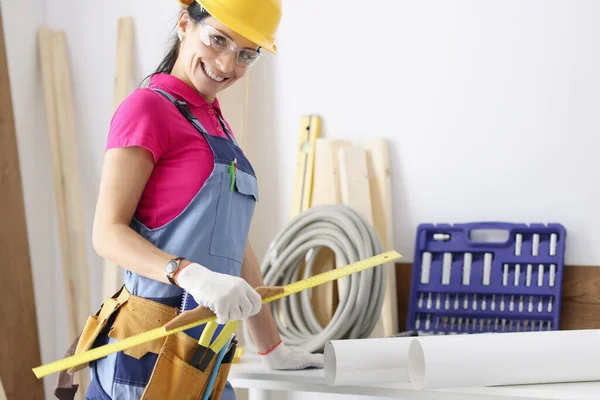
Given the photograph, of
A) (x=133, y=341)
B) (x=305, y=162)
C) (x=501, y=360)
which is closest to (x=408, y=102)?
(x=305, y=162)

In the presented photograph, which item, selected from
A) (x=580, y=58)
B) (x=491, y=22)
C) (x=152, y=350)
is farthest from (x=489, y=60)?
(x=152, y=350)

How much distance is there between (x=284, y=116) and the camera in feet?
10.7

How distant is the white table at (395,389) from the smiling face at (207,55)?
2.82 ft

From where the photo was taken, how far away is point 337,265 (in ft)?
9.27

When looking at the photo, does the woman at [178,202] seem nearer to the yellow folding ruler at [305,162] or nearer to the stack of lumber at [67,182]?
the yellow folding ruler at [305,162]

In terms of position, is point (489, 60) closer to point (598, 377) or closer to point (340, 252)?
point (340, 252)

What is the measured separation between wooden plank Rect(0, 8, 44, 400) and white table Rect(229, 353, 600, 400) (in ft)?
4.30

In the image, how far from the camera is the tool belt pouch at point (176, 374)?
165 centimetres

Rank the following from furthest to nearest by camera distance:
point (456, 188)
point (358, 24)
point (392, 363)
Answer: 1. point (358, 24)
2. point (456, 188)
3. point (392, 363)

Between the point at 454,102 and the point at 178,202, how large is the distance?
1.49 metres

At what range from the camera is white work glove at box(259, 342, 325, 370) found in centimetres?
226

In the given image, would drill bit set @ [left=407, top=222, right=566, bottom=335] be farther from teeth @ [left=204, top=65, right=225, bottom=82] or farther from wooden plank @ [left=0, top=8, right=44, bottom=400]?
wooden plank @ [left=0, top=8, right=44, bottom=400]

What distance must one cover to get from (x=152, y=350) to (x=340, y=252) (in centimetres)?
118

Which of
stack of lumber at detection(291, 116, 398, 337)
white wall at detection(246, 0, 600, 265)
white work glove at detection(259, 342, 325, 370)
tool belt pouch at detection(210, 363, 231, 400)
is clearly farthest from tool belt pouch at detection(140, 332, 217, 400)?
white wall at detection(246, 0, 600, 265)
